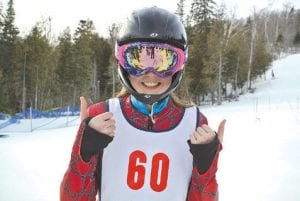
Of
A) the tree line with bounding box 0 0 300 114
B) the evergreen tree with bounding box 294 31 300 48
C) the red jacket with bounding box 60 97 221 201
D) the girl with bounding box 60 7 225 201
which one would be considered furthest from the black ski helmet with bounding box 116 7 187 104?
the evergreen tree with bounding box 294 31 300 48

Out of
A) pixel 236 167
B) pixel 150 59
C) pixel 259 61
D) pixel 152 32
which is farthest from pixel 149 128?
pixel 259 61

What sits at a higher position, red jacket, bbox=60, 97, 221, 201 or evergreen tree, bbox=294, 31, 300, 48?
evergreen tree, bbox=294, 31, 300, 48

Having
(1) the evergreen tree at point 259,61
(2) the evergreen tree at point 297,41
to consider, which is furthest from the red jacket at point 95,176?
(2) the evergreen tree at point 297,41

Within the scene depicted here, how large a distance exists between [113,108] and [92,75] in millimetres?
41542

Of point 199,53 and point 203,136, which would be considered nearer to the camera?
point 203,136

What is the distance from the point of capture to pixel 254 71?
44406mm

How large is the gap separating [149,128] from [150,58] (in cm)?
37

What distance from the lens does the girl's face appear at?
6.55ft

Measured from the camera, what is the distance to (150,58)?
202 centimetres

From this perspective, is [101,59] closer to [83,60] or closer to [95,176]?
[83,60]

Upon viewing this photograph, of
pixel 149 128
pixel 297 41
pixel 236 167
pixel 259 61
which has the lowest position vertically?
pixel 236 167

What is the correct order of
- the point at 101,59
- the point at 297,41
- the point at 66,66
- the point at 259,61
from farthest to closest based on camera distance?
the point at 297,41 < the point at 259,61 < the point at 101,59 < the point at 66,66

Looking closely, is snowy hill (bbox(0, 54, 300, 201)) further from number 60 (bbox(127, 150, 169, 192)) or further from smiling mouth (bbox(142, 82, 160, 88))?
smiling mouth (bbox(142, 82, 160, 88))

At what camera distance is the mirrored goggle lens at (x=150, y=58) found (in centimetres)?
200
